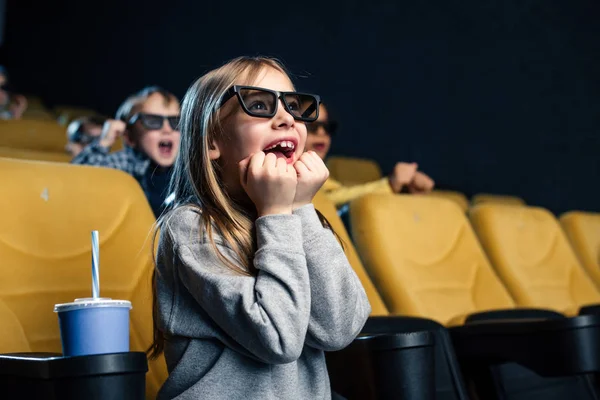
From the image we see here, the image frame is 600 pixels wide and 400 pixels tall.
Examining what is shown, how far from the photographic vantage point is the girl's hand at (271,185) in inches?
32.0

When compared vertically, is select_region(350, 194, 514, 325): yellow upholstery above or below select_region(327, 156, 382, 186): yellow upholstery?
above

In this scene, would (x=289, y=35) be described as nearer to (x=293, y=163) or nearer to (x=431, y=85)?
(x=431, y=85)

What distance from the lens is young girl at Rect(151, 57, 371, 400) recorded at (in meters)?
0.76

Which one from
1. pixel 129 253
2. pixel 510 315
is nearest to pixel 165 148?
pixel 129 253

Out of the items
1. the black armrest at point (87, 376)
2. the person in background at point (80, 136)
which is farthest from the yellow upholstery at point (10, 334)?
the person in background at point (80, 136)

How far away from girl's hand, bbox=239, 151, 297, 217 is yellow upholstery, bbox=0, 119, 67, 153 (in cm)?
206

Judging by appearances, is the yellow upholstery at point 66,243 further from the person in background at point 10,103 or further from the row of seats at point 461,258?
the person in background at point 10,103

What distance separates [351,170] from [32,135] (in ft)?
4.72

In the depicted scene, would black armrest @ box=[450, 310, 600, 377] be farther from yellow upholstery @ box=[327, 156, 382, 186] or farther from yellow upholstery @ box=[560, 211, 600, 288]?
yellow upholstery @ box=[327, 156, 382, 186]

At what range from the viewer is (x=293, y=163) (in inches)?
34.3

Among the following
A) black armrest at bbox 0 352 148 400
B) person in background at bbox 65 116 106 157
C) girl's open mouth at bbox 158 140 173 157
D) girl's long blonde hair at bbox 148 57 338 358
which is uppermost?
girl's long blonde hair at bbox 148 57 338 358

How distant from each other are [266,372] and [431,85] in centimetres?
334

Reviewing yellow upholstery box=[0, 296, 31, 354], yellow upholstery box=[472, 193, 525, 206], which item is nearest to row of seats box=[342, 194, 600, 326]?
yellow upholstery box=[0, 296, 31, 354]

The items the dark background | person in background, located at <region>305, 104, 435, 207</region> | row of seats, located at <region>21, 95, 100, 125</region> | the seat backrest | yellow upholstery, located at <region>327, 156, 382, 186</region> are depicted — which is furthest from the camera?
row of seats, located at <region>21, 95, 100, 125</region>
